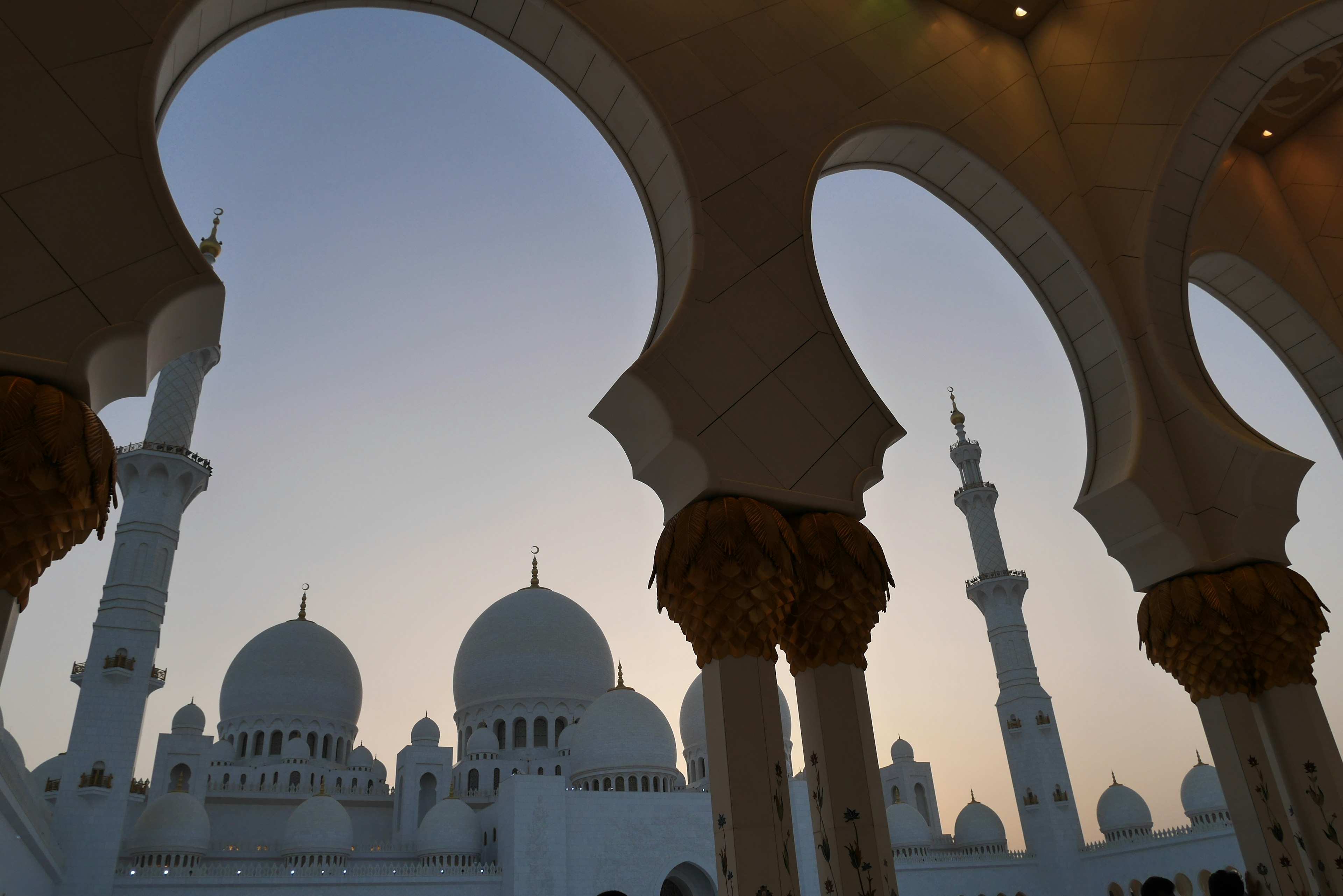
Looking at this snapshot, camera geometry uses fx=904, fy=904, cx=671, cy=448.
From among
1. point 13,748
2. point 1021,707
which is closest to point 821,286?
point 13,748

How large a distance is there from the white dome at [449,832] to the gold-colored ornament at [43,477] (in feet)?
55.2

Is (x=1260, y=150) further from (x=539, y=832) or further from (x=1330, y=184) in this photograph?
(x=539, y=832)

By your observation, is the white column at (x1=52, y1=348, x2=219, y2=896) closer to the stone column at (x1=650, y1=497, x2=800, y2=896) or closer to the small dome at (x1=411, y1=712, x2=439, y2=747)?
the small dome at (x1=411, y1=712, x2=439, y2=747)

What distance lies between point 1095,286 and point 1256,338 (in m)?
2.46

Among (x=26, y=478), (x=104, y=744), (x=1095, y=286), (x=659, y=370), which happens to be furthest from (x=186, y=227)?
(x=104, y=744)

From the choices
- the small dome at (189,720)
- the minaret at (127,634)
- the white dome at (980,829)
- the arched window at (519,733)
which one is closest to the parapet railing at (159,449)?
the minaret at (127,634)

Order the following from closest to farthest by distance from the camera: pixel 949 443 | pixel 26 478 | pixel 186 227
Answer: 1. pixel 26 478
2. pixel 186 227
3. pixel 949 443

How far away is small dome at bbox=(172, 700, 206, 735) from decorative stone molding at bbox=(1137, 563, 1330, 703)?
20896 millimetres

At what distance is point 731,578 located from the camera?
313 cm

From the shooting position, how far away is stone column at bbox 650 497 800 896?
2.81 meters

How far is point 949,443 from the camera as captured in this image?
75.6ft

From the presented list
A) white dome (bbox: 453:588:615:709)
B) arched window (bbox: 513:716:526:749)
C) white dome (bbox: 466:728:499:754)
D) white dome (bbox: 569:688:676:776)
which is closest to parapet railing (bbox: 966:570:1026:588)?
white dome (bbox: 569:688:676:776)

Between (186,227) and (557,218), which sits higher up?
(557,218)

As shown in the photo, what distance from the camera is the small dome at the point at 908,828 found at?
20391 millimetres
